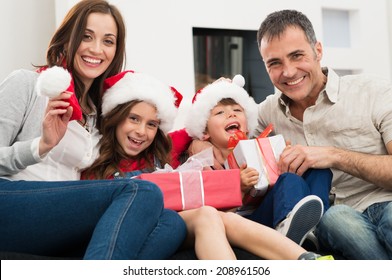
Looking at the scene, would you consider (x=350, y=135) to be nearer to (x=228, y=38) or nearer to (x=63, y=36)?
(x=63, y=36)

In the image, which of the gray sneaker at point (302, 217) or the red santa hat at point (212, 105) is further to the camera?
the red santa hat at point (212, 105)

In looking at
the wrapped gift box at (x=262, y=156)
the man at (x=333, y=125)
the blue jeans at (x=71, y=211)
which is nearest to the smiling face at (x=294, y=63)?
the man at (x=333, y=125)

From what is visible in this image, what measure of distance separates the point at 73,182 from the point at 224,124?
81 cm

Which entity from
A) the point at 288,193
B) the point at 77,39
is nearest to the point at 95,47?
the point at 77,39

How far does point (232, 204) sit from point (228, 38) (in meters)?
2.49

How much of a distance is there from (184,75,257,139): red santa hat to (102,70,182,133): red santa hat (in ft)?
0.35

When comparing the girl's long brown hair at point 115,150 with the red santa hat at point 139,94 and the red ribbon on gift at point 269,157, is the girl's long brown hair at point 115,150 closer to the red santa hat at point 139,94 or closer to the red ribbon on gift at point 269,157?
the red santa hat at point 139,94

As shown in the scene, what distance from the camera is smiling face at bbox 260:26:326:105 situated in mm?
1822

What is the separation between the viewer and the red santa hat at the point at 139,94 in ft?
6.08

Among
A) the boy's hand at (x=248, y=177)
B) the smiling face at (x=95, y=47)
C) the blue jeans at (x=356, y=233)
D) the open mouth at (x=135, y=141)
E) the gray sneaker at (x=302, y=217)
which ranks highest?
the smiling face at (x=95, y=47)

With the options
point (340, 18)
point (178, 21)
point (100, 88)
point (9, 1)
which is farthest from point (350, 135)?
point (340, 18)

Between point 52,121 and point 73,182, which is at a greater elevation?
point 52,121

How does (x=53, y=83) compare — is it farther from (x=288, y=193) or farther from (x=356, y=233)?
(x=356, y=233)

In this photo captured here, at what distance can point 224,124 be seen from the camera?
1.98 meters
